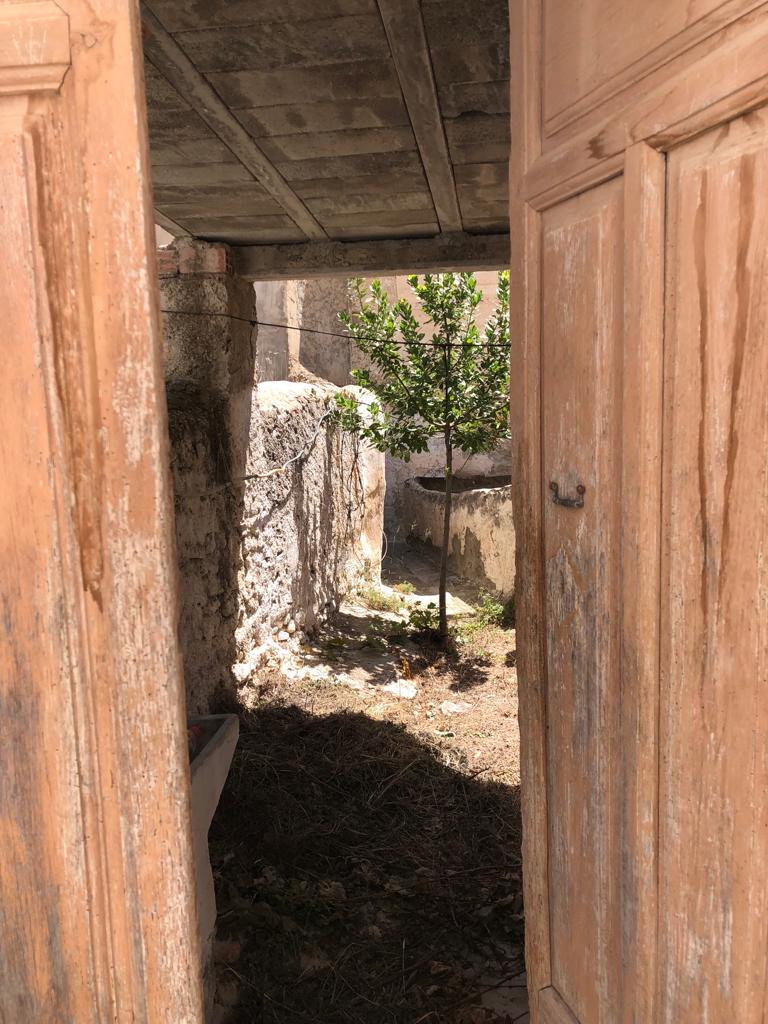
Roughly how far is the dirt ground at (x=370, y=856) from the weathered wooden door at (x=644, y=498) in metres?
1.48

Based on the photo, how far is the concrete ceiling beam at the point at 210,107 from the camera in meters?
2.43

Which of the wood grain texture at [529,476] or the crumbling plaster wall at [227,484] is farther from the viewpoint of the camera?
the crumbling plaster wall at [227,484]

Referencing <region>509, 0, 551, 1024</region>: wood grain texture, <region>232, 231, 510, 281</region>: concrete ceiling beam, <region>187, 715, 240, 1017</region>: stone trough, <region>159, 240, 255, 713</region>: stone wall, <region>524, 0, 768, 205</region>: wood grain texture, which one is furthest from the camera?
<region>232, 231, 510, 281</region>: concrete ceiling beam

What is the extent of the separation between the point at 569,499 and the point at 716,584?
1.28 feet

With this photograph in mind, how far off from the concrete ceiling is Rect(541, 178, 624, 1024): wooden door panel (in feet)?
4.35

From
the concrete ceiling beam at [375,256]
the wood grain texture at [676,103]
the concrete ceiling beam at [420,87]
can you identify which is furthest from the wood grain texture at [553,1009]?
the concrete ceiling beam at [375,256]

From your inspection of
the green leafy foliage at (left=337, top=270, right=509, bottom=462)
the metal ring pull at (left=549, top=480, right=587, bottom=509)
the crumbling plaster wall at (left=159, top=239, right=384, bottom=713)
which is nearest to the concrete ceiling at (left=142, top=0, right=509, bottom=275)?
the crumbling plaster wall at (left=159, top=239, right=384, bottom=713)

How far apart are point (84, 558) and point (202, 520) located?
11.3 feet

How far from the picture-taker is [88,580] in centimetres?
120

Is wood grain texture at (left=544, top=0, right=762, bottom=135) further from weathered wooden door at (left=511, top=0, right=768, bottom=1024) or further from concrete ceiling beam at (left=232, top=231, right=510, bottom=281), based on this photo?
concrete ceiling beam at (left=232, top=231, right=510, bottom=281)

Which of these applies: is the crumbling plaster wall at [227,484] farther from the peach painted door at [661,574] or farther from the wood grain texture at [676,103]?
the wood grain texture at [676,103]

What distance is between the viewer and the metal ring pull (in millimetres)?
Answer: 1395

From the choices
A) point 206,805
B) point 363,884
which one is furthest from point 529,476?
point 363,884

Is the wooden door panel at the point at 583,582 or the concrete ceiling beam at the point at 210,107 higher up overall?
the concrete ceiling beam at the point at 210,107
